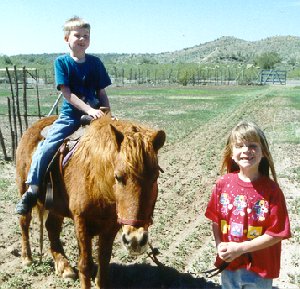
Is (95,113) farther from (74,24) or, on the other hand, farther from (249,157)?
(249,157)

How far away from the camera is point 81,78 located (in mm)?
4855

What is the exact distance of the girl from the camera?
306 cm

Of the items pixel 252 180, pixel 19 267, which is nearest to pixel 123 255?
pixel 19 267

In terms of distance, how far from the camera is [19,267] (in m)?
5.70

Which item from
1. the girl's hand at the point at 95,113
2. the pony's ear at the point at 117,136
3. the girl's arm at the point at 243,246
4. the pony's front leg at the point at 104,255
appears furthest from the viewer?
the pony's front leg at the point at 104,255

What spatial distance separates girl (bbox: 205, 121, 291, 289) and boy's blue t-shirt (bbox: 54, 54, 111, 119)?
2.17m

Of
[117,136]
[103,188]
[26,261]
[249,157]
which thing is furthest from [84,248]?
[249,157]

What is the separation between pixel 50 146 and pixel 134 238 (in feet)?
6.06

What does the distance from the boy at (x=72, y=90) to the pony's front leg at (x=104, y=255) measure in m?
0.98

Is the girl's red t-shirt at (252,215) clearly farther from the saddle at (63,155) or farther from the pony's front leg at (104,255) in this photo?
the saddle at (63,155)

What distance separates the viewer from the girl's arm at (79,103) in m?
4.52

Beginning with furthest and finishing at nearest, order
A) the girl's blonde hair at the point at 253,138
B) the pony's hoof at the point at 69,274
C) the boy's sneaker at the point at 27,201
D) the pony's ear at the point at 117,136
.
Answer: the pony's hoof at the point at 69,274 → the boy's sneaker at the point at 27,201 → the pony's ear at the point at 117,136 → the girl's blonde hair at the point at 253,138

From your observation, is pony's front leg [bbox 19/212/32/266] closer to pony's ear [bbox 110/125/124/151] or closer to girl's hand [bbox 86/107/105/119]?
girl's hand [bbox 86/107/105/119]

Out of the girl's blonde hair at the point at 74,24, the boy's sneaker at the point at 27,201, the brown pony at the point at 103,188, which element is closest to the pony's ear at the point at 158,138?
the brown pony at the point at 103,188
